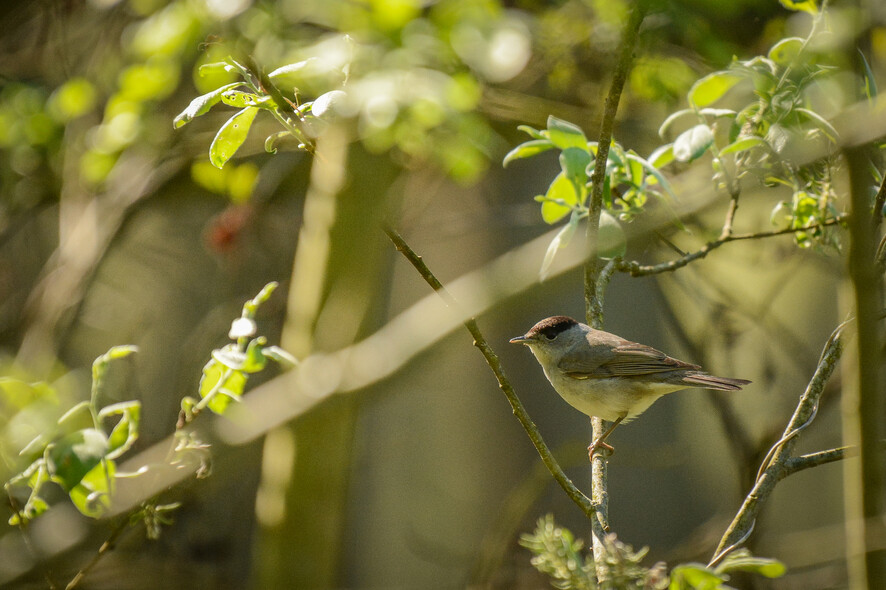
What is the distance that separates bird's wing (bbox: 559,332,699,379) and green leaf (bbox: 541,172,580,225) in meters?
1.04

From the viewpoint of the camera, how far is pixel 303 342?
404 centimetres

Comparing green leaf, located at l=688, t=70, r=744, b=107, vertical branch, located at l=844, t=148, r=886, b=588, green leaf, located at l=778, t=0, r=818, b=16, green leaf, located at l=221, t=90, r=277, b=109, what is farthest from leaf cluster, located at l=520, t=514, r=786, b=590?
green leaf, located at l=778, t=0, r=818, b=16

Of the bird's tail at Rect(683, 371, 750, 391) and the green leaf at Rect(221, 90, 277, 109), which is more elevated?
the green leaf at Rect(221, 90, 277, 109)

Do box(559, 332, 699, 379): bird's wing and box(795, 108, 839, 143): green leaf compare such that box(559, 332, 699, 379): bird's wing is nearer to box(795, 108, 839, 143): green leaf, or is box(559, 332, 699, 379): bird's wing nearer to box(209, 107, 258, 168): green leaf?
box(795, 108, 839, 143): green leaf

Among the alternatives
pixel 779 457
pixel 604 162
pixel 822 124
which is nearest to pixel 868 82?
pixel 822 124

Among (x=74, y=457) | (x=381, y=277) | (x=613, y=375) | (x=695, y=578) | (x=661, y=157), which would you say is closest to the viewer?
(x=695, y=578)

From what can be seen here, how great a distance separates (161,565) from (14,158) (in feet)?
9.22

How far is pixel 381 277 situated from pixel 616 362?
6.03 feet

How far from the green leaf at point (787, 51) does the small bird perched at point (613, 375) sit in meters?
1.14

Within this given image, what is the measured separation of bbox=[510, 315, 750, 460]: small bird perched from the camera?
284 centimetres

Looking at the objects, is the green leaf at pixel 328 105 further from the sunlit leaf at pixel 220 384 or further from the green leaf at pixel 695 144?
the green leaf at pixel 695 144

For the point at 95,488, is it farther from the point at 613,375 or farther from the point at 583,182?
the point at 613,375

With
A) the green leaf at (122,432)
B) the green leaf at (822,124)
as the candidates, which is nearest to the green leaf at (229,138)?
the green leaf at (122,432)

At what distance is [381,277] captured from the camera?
4434 mm
